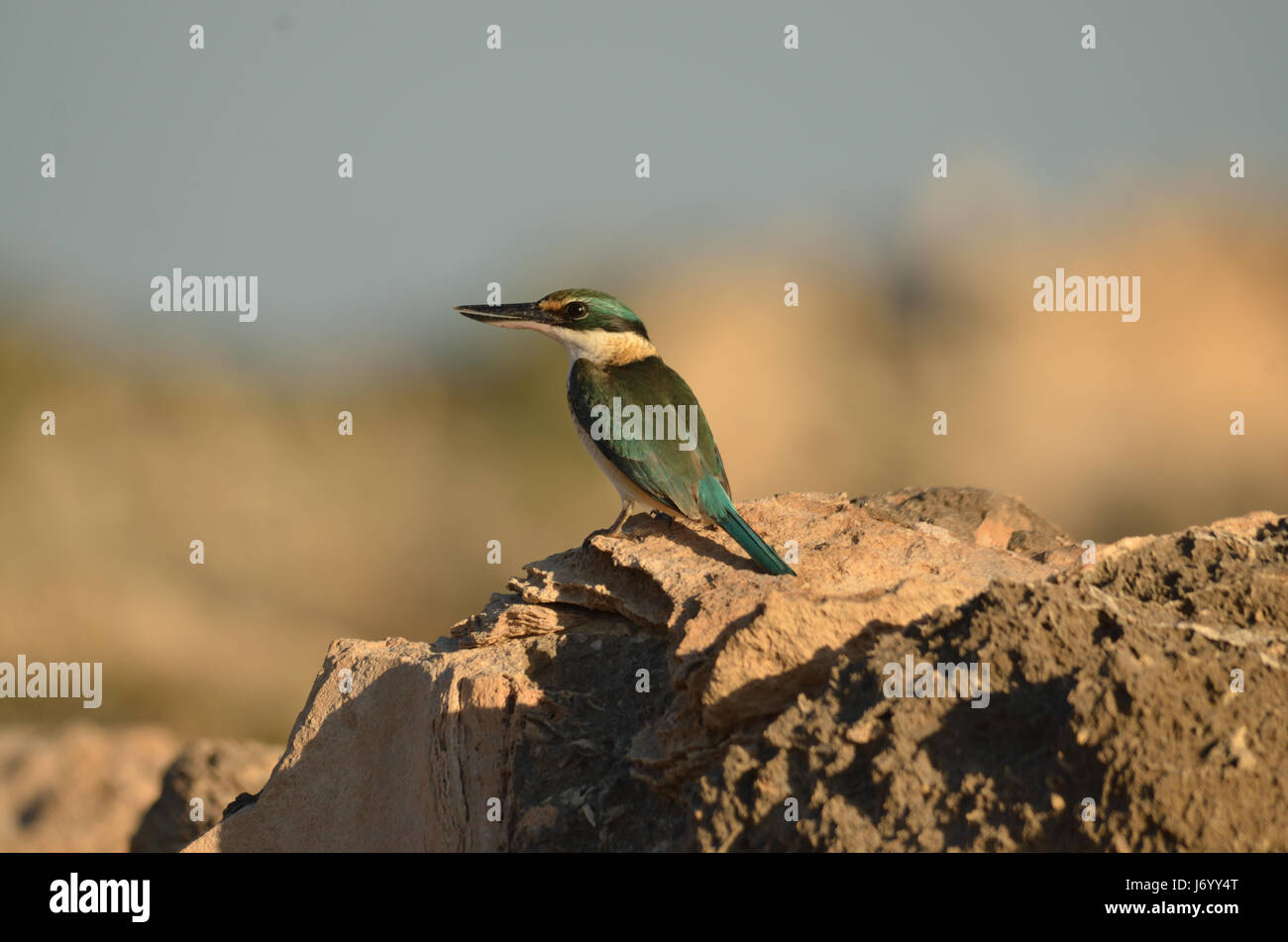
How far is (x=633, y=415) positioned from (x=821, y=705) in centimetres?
254

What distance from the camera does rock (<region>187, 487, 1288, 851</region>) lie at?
9.80ft

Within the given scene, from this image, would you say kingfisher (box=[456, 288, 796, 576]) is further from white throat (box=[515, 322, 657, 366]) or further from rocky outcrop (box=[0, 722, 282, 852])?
rocky outcrop (box=[0, 722, 282, 852])

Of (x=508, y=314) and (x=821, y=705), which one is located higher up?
(x=508, y=314)

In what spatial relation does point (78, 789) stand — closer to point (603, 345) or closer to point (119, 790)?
point (119, 790)

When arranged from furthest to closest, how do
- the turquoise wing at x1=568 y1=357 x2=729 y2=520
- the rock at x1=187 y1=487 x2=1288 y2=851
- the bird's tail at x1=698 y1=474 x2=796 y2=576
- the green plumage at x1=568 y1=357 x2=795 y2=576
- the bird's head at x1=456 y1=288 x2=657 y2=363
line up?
1. the bird's head at x1=456 y1=288 x2=657 y2=363
2. the turquoise wing at x1=568 y1=357 x2=729 y2=520
3. the green plumage at x1=568 y1=357 x2=795 y2=576
4. the bird's tail at x1=698 y1=474 x2=796 y2=576
5. the rock at x1=187 y1=487 x2=1288 y2=851

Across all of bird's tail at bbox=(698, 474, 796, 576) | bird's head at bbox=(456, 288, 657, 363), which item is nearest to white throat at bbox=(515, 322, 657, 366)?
bird's head at bbox=(456, 288, 657, 363)

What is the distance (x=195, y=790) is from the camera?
6.86m

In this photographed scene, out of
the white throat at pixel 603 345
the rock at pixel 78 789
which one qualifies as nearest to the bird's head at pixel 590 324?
the white throat at pixel 603 345

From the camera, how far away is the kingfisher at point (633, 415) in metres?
5.12

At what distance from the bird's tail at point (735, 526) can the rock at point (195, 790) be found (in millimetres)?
3210

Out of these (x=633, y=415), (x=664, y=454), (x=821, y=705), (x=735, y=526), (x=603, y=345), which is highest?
(x=603, y=345)

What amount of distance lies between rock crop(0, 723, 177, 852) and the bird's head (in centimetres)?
335

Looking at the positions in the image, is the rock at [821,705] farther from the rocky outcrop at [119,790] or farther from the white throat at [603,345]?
the rocky outcrop at [119,790]

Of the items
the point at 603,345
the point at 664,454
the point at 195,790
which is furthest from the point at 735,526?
the point at 195,790
